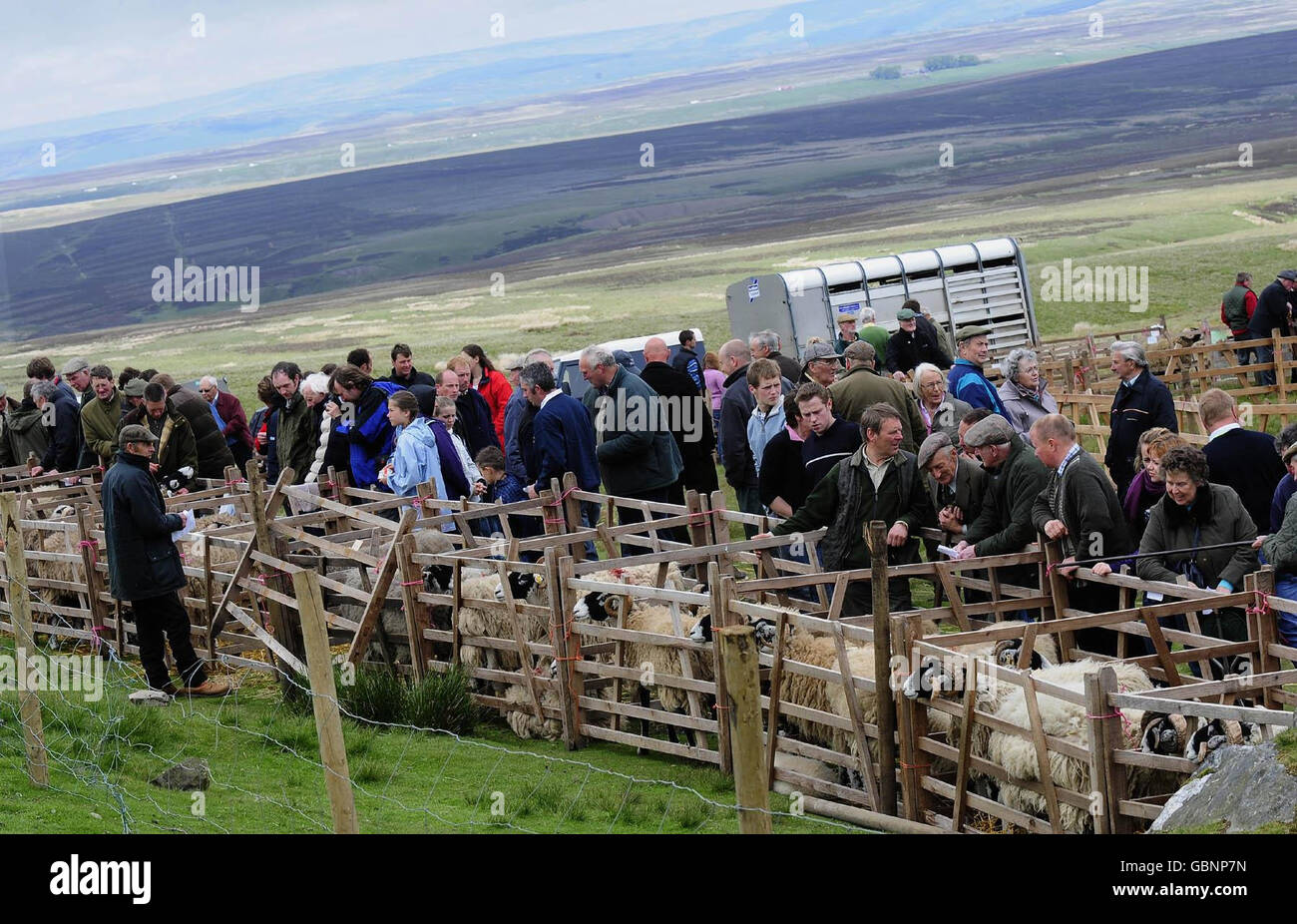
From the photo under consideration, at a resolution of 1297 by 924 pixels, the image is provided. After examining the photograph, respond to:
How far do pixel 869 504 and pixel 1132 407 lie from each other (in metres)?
3.43

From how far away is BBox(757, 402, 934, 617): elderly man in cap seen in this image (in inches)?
395

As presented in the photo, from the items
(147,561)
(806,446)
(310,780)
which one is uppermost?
(806,446)

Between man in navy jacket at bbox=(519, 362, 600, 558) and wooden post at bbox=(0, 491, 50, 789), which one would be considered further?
man in navy jacket at bbox=(519, 362, 600, 558)

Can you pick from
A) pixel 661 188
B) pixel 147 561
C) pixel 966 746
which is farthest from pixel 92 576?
pixel 661 188

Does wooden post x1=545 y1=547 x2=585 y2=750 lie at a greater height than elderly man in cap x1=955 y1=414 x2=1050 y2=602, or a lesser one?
lesser

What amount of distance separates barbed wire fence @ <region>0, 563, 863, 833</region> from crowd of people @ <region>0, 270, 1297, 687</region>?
1747 millimetres

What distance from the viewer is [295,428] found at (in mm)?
15648

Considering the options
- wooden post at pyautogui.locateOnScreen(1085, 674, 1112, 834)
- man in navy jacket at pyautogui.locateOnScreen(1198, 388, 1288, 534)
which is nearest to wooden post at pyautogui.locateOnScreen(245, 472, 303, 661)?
wooden post at pyautogui.locateOnScreen(1085, 674, 1112, 834)

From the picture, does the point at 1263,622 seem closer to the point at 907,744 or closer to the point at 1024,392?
the point at 907,744

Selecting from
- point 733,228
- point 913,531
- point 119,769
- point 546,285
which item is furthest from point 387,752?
point 733,228

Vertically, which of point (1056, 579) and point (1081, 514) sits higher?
point (1081, 514)

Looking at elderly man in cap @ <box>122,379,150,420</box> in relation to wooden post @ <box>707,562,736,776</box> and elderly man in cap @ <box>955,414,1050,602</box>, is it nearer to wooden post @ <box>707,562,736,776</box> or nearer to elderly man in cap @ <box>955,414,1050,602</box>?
wooden post @ <box>707,562,736,776</box>

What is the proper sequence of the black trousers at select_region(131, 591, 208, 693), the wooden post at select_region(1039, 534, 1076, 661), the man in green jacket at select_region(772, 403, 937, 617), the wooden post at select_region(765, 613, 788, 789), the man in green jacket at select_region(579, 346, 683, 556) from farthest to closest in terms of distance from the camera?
the man in green jacket at select_region(579, 346, 683, 556), the black trousers at select_region(131, 591, 208, 693), the man in green jacket at select_region(772, 403, 937, 617), the wooden post at select_region(1039, 534, 1076, 661), the wooden post at select_region(765, 613, 788, 789)

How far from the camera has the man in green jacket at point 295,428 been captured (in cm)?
1555
